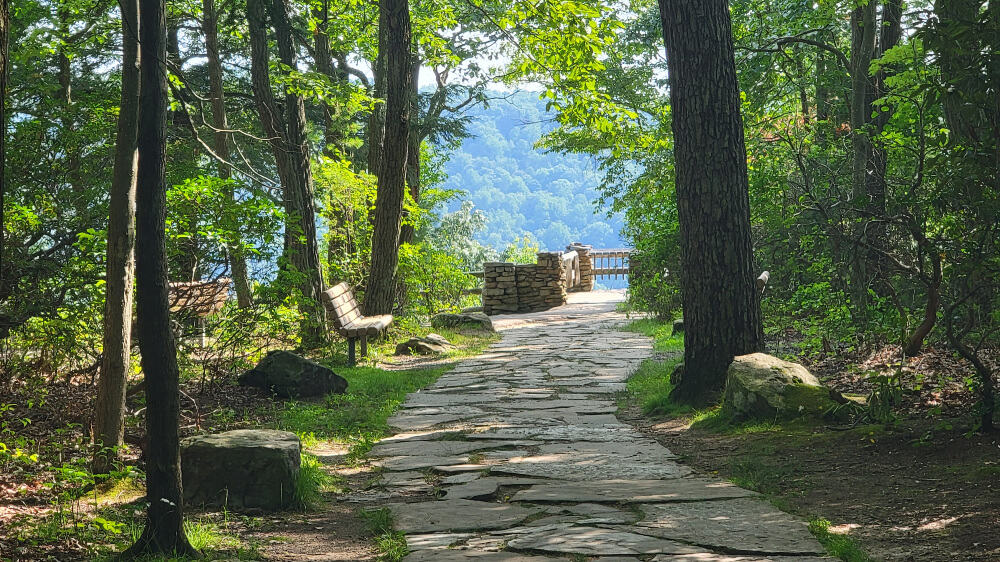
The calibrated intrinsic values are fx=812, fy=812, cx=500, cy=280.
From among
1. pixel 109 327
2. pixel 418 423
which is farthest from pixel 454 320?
pixel 109 327

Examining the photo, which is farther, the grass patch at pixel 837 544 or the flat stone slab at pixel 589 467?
the flat stone slab at pixel 589 467

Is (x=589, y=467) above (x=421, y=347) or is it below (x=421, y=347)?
below

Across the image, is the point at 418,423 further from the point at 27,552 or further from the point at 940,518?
the point at 940,518

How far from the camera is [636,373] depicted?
28.4ft

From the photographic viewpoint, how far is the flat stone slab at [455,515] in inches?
150

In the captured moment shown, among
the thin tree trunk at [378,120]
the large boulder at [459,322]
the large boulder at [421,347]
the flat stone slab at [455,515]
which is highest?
the thin tree trunk at [378,120]

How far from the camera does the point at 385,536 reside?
3666 mm

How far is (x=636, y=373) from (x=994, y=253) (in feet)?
15.1

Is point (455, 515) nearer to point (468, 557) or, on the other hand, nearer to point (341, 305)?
point (468, 557)

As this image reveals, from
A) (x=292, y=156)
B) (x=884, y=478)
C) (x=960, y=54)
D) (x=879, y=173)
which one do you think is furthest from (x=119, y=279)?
(x=292, y=156)

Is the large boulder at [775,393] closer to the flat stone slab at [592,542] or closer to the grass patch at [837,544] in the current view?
the grass patch at [837,544]

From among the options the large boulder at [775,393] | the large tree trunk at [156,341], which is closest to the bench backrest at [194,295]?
the large tree trunk at [156,341]

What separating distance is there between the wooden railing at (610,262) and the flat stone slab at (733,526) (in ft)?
83.9

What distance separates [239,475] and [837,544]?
287 cm
